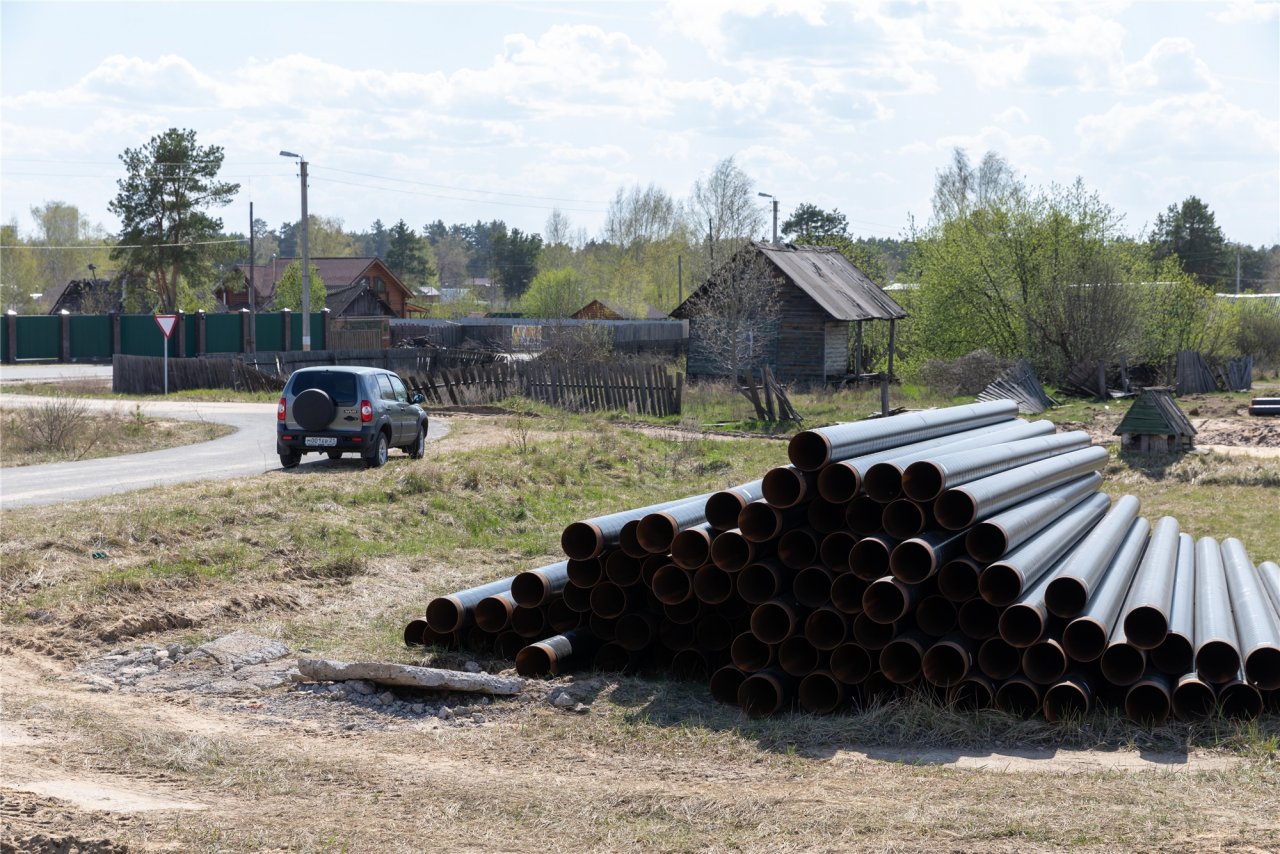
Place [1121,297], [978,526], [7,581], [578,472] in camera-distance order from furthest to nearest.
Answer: [1121,297] → [578,472] → [7,581] → [978,526]

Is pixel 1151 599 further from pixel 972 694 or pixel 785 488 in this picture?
pixel 785 488

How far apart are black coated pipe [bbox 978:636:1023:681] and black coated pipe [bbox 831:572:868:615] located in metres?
0.82

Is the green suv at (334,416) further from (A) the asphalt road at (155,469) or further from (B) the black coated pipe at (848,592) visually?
(B) the black coated pipe at (848,592)

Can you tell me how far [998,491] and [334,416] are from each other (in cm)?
1198

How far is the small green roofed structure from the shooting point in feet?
71.9

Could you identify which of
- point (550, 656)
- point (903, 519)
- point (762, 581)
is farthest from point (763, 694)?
point (550, 656)

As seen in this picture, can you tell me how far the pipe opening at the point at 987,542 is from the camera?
307 inches

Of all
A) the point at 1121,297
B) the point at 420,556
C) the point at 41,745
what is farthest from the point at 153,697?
the point at 1121,297

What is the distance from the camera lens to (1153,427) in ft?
72.2

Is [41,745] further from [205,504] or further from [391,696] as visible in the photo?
[205,504]

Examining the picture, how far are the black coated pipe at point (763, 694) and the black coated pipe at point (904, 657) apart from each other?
68 centimetres

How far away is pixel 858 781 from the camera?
21.5 ft

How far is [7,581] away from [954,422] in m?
8.45

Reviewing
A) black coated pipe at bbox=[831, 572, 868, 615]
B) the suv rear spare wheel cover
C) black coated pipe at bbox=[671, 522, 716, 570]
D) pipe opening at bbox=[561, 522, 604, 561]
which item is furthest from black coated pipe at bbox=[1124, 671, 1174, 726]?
the suv rear spare wheel cover
